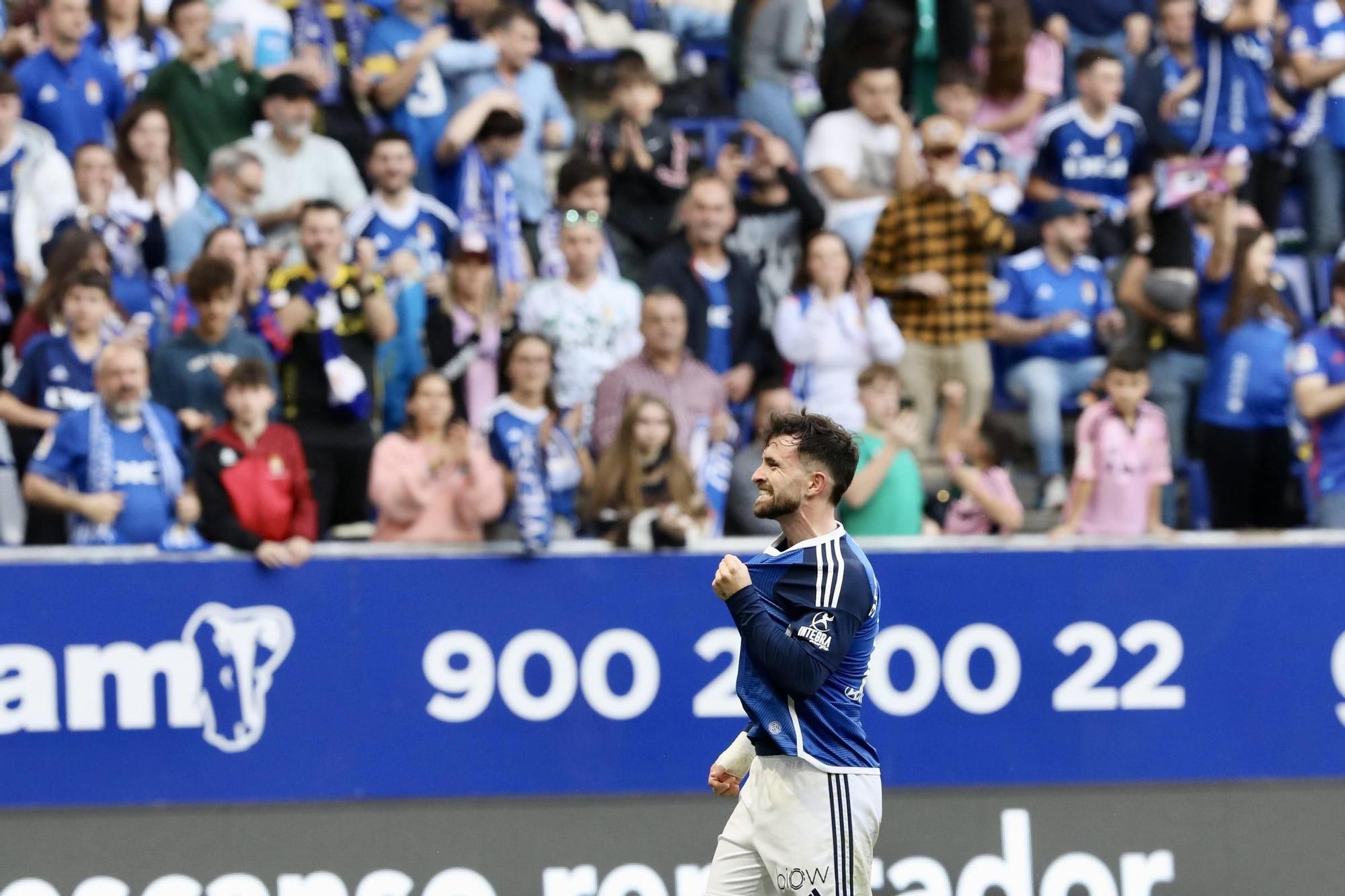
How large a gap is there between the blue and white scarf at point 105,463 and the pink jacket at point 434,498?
2.79 ft

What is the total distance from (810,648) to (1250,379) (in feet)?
18.2

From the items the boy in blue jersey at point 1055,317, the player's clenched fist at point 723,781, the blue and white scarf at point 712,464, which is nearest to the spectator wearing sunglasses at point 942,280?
the boy in blue jersey at point 1055,317

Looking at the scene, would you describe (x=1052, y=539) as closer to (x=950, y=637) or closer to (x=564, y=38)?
(x=950, y=637)

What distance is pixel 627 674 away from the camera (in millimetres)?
7410

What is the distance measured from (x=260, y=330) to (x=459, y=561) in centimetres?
250

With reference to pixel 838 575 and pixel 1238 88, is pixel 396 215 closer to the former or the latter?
pixel 1238 88

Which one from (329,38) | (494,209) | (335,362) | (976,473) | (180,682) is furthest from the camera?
(329,38)

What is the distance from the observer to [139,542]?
7.98 meters

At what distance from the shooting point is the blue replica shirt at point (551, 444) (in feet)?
28.0

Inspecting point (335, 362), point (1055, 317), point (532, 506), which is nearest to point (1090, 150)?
point (1055, 317)

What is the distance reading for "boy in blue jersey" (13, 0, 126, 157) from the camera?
10.6 metres

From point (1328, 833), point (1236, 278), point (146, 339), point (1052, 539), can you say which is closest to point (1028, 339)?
point (1236, 278)

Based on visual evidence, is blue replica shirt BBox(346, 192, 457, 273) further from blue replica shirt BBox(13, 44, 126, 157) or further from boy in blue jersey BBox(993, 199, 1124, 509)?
boy in blue jersey BBox(993, 199, 1124, 509)

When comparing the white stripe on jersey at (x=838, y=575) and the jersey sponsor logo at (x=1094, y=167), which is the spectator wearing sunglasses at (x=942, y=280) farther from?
the white stripe on jersey at (x=838, y=575)
